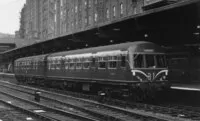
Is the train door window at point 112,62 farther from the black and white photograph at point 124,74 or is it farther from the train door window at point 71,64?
the train door window at point 71,64

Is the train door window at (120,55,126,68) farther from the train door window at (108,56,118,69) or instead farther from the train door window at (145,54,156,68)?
the train door window at (145,54,156,68)

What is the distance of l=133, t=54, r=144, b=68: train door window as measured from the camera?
58.3 feet

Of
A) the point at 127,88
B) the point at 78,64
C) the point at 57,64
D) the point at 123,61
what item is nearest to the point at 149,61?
the point at 123,61

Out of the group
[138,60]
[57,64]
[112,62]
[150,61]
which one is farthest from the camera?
[57,64]

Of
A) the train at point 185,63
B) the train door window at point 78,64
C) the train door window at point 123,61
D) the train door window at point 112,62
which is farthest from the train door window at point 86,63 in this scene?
the train at point 185,63

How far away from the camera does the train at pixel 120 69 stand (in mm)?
17734

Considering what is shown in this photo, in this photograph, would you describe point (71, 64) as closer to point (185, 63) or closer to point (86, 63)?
point (86, 63)

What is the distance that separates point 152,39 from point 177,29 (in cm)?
517

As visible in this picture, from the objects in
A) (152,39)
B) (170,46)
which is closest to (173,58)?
(170,46)

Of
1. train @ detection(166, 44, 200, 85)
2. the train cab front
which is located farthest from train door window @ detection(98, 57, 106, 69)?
train @ detection(166, 44, 200, 85)

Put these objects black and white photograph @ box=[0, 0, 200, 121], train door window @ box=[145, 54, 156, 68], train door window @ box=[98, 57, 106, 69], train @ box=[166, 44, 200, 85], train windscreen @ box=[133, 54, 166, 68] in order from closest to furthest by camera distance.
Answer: black and white photograph @ box=[0, 0, 200, 121] → train windscreen @ box=[133, 54, 166, 68] → train door window @ box=[145, 54, 156, 68] → train door window @ box=[98, 57, 106, 69] → train @ box=[166, 44, 200, 85]

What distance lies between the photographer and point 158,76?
59.6ft

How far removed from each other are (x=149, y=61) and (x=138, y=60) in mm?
682

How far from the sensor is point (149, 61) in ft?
59.7
